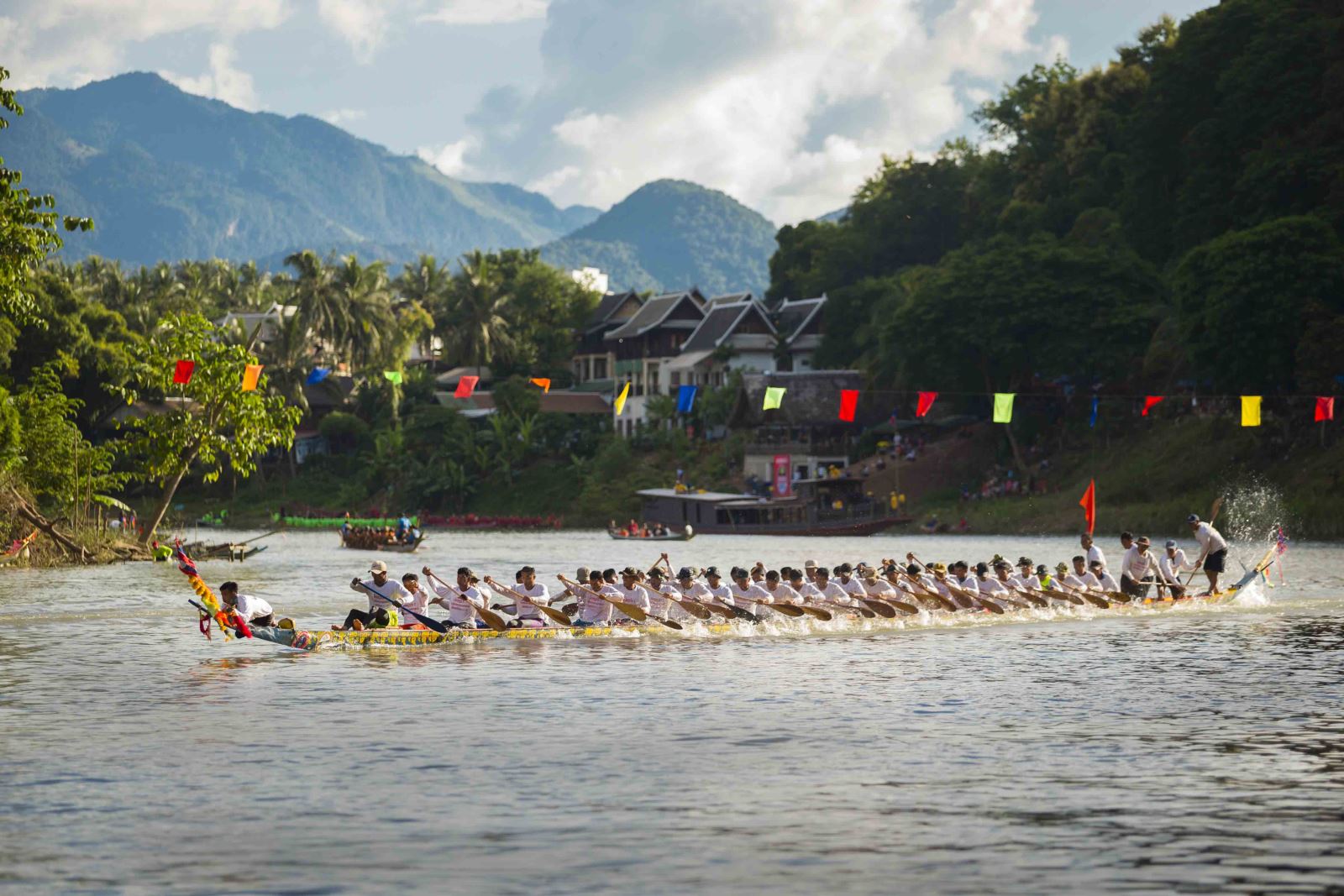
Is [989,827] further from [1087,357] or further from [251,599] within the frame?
[1087,357]

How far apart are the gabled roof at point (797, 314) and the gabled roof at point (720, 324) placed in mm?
1178

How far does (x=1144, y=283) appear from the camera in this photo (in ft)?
253

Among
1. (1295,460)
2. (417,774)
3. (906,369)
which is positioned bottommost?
(417,774)

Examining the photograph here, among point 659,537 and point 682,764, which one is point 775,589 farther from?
point 659,537

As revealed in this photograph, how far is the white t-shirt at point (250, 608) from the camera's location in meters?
24.7

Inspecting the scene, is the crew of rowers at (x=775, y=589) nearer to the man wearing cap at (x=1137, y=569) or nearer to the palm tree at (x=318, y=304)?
the man wearing cap at (x=1137, y=569)

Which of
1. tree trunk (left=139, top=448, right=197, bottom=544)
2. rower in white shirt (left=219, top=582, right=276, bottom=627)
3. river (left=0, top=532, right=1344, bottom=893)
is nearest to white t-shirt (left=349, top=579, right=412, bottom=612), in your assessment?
river (left=0, top=532, right=1344, bottom=893)

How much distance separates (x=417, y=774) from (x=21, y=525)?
37037 millimetres

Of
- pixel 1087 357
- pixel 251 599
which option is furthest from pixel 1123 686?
pixel 1087 357

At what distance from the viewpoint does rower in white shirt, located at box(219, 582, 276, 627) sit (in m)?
24.5

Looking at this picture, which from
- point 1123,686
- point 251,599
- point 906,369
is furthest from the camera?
point 906,369

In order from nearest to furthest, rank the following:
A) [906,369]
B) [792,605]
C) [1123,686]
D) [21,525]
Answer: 1. [1123,686]
2. [792,605]
3. [21,525]
4. [906,369]

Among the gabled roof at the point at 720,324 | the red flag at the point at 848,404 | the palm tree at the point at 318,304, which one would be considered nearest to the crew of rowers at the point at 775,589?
the red flag at the point at 848,404

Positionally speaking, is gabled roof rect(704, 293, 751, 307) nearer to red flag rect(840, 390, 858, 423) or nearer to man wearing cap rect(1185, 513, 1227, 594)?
red flag rect(840, 390, 858, 423)
